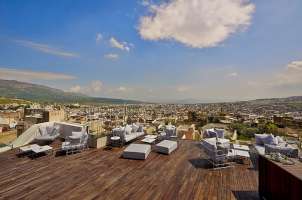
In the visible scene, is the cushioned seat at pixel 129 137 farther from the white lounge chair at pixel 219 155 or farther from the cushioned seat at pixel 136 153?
the white lounge chair at pixel 219 155

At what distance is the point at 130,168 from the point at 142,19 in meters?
9.74

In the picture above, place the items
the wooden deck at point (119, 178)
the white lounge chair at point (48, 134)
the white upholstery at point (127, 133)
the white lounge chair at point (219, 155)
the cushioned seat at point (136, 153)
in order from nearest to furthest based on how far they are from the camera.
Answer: the wooden deck at point (119, 178)
the white lounge chair at point (219, 155)
the cushioned seat at point (136, 153)
the white lounge chair at point (48, 134)
the white upholstery at point (127, 133)

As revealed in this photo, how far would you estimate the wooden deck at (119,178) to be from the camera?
3859mm

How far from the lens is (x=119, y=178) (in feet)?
15.3

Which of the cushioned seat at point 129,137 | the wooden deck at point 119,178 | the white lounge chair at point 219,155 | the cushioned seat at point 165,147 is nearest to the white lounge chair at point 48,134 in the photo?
the wooden deck at point 119,178

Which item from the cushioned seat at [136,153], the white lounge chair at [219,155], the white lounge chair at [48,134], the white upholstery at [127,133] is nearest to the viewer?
the white lounge chair at [219,155]

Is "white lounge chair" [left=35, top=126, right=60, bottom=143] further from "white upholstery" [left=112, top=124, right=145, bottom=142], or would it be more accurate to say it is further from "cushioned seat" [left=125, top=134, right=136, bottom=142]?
"cushioned seat" [left=125, top=134, right=136, bottom=142]

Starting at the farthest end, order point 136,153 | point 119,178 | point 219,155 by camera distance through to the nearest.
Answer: point 136,153 → point 219,155 → point 119,178

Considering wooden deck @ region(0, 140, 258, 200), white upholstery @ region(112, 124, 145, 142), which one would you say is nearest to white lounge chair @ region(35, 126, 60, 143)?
wooden deck @ region(0, 140, 258, 200)

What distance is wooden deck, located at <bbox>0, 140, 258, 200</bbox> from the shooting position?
386 cm

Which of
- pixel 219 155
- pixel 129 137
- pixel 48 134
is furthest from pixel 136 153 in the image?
pixel 48 134

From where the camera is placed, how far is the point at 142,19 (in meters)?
12.1

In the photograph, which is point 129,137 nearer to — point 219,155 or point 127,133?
point 127,133

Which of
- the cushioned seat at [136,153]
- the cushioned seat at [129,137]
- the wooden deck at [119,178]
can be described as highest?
the cushioned seat at [129,137]
